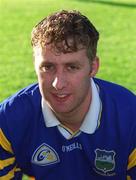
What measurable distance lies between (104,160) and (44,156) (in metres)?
0.37

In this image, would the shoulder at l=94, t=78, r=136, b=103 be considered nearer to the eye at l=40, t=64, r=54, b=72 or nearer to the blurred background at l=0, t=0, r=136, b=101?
the eye at l=40, t=64, r=54, b=72

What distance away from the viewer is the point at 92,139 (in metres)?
3.84

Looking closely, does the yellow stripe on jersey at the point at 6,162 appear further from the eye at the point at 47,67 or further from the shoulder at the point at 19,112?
the eye at the point at 47,67

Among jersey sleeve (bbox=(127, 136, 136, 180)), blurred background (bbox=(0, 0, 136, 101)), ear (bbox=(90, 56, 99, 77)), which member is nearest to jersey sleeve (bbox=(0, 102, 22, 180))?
ear (bbox=(90, 56, 99, 77))

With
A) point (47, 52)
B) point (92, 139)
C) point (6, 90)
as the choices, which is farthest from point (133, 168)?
point (6, 90)

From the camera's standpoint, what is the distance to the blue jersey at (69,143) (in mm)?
3764

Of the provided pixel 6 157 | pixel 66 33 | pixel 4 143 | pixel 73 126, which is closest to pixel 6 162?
pixel 6 157

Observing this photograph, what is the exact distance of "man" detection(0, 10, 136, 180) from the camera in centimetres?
354

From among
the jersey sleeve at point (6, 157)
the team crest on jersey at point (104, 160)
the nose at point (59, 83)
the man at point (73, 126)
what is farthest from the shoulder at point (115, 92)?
the jersey sleeve at point (6, 157)

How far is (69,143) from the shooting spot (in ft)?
12.7

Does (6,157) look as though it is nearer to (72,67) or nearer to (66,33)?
(72,67)

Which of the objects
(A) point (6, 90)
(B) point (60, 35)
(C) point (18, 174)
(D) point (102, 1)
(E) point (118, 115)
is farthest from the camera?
(D) point (102, 1)

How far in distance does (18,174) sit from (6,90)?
14.1 feet

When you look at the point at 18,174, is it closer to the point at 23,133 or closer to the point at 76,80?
the point at 23,133
